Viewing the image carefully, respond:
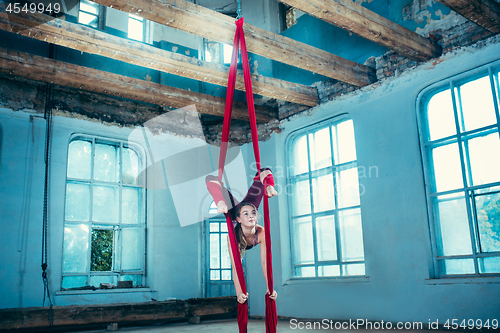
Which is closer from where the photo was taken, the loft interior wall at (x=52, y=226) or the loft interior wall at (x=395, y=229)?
the loft interior wall at (x=395, y=229)

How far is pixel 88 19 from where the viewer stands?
644 cm

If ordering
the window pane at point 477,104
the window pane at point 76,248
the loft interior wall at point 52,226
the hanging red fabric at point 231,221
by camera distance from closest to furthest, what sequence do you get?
the hanging red fabric at point 231,221 < the window pane at point 477,104 < the loft interior wall at point 52,226 < the window pane at point 76,248

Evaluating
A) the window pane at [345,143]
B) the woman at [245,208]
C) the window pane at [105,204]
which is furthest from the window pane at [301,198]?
the window pane at [105,204]

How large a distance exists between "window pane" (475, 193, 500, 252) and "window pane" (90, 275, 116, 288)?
5092 mm

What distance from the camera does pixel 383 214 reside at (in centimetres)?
539

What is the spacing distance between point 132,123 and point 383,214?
431 centimetres

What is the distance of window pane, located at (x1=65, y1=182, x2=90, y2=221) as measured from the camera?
19.8ft

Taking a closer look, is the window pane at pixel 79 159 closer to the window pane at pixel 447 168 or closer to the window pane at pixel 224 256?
the window pane at pixel 224 256

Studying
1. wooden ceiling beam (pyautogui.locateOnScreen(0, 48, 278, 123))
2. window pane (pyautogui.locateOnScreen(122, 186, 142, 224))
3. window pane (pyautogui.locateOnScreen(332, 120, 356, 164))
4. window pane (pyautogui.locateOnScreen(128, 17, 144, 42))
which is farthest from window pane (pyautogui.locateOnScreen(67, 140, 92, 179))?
window pane (pyautogui.locateOnScreen(332, 120, 356, 164))

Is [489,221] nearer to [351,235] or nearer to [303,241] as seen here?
[351,235]

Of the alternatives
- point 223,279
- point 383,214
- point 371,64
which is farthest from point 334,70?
point 223,279

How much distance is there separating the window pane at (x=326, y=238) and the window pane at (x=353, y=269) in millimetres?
236

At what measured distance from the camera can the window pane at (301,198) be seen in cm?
664

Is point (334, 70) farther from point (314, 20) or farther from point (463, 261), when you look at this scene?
→ point (463, 261)
